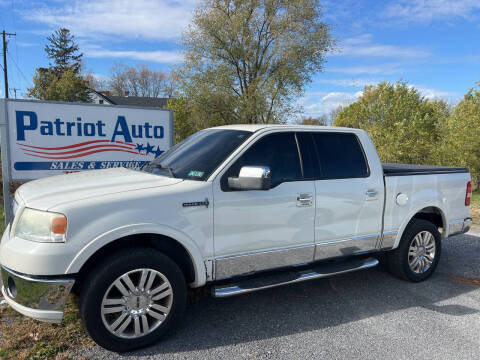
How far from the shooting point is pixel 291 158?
13.1 feet

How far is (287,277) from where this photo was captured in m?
3.84

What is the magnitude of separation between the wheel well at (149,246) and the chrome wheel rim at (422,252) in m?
2.95

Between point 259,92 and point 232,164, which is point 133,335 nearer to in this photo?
point 232,164

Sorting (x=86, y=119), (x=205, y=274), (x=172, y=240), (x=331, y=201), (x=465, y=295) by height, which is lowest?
(x=465, y=295)

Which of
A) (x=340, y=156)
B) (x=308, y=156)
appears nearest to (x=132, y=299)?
(x=308, y=156)

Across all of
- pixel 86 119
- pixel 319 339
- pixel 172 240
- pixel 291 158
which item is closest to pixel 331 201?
pixel 291 158

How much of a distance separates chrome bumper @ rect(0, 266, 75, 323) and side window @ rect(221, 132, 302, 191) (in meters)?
1.75

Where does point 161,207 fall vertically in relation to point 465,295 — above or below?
above

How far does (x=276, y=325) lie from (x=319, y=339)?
0.44 m

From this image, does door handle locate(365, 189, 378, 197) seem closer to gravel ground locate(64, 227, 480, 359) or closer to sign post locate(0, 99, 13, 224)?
gravel ground locate(64, 227, 480, 359)

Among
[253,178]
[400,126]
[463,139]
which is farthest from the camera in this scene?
A: [400,126]

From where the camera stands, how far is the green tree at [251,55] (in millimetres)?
28000

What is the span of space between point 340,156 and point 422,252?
1.86 metres

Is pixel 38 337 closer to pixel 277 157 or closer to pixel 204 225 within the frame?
pixel 204 225
